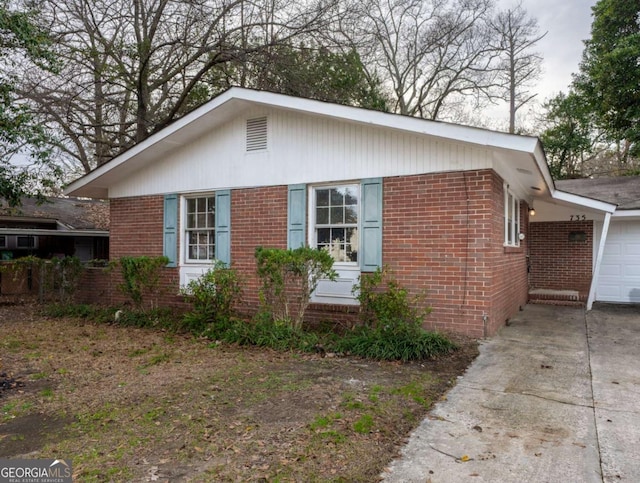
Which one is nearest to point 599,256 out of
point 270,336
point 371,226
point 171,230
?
point 371,226

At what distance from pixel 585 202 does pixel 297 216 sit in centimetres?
624

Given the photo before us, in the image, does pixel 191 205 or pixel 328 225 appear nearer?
pixel 328 225

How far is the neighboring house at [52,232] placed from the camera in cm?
1541

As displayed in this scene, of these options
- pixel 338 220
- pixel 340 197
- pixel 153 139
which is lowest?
pixel 338 220

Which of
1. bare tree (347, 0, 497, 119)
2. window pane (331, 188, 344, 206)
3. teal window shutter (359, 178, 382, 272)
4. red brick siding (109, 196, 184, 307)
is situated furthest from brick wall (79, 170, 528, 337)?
bare tree (347, 0, 497, 119)

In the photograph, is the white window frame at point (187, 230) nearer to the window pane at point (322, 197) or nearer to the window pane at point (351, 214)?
the window pane at point (322, 197)

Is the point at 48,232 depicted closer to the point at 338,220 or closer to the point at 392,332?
the point at 338,220

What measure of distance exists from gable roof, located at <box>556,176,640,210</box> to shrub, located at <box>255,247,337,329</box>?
23.1ft

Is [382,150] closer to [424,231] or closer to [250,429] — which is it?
[424,231]

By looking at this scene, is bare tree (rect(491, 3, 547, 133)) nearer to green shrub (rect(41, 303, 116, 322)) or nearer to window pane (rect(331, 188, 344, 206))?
window pane (rect(331, 188, 344, 206))

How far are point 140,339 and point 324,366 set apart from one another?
360cm

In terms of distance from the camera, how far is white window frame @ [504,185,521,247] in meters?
7.86

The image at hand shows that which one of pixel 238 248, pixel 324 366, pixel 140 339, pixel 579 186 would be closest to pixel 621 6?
pixel 579 186

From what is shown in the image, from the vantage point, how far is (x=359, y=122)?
7035mm
